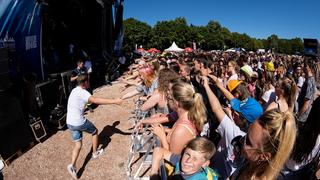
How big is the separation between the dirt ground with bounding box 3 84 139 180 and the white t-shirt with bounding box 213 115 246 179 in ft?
8.65

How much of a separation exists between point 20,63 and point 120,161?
11.3ft

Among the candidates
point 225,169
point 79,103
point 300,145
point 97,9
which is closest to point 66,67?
point 97,9

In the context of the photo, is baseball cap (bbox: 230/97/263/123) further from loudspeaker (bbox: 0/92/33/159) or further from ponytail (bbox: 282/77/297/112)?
loudspeaker (bbox: 0/92/33/159)

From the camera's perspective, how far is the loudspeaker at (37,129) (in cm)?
671

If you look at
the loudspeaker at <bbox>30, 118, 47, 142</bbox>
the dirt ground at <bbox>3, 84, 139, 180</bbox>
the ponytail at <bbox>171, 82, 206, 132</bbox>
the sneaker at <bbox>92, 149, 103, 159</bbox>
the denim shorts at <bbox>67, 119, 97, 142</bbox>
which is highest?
the ponytail at <bbox>171, 82, 206, 132</bbox>

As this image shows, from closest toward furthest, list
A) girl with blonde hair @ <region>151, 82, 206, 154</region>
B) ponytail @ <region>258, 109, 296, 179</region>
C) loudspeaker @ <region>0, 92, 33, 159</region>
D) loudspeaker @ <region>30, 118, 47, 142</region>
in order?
1. ponytail @ <region>258, 109, 296, 179</region>
2. girl with blonde hair @ <region>151, 82, 206, 154</region>
3. loudspeaker @ <region>0, 92, 33, 159</region>
4. loudspeaker @ <region>30, 118, 47, 142</region>

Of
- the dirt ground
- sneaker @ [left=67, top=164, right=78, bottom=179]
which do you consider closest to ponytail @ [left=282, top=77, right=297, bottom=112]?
the dirt ground

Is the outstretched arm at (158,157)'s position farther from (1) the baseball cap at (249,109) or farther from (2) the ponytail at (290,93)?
(2) the ponytail at (290,93)

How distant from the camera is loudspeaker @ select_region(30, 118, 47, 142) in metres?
6.71

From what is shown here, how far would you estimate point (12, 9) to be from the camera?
21.5 feet

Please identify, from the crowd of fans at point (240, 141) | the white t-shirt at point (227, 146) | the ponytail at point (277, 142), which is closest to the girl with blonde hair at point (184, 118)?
the crowd of fans at point (240, 141)

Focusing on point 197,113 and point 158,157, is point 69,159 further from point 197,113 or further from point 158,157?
point 197,113

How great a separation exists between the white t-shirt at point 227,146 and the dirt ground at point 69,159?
2.64m

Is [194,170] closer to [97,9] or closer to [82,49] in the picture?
[82,49]
